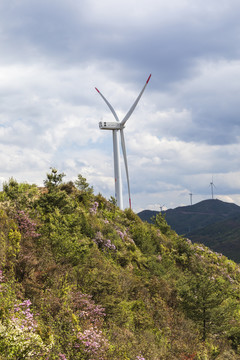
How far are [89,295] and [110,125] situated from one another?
41732 mm

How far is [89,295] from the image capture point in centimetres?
2106

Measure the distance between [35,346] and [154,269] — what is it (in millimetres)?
22242

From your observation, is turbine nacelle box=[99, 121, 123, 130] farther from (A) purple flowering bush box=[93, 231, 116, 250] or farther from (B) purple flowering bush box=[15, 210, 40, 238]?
(B) purple flowering bush box=[15, 210, 40, 238]

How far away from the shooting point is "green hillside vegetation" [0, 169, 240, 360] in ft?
51.2

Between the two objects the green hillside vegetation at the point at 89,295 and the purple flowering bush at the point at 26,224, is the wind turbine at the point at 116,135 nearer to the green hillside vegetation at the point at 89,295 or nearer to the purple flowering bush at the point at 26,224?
the green hillside vegetation at the point at 89,295

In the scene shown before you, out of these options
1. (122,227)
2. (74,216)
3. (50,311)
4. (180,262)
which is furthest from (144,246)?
(50,311)

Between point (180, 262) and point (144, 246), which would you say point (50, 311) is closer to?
point (144, 246)

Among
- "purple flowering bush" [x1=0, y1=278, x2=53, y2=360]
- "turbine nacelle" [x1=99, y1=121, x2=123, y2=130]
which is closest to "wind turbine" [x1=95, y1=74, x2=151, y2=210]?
"turbine nacelle" [x1=99, y1=121, x2=123, y2=130]

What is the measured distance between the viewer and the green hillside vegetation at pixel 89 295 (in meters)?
15.6

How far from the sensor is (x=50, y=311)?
59.4 feet

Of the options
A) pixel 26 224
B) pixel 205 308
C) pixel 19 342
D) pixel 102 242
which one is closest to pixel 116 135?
pixel 102 242

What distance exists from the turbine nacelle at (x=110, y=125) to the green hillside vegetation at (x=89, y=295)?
21393 mm

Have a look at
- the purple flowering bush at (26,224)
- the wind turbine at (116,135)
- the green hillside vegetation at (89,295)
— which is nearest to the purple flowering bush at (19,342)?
the green hillside vegetation at (89,295)

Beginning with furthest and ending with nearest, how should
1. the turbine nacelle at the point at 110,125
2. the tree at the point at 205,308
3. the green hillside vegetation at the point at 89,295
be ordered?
the turbine nacelle at the point at 110,125 → the tree at the point at 205,308 → the green hillside vegetation at the point at 89,295
